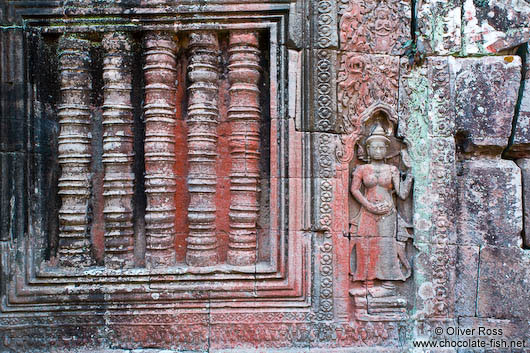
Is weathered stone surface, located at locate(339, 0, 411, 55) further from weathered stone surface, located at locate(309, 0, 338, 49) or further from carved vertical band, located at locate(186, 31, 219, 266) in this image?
carved vertical band, located at locate(186, 31, 219, 266)

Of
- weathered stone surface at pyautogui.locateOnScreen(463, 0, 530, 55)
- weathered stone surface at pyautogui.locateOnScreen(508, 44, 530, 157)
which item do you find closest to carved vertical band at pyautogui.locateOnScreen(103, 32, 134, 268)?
weathered stone surface at pyautogui.locateOnScreen(463, 0, 530, 55)

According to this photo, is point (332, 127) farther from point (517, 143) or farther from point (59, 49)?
point (59, 49)

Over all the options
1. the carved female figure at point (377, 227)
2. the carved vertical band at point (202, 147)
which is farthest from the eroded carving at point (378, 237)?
the carved vertical band at point (202, 147)

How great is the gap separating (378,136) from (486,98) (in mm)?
1159

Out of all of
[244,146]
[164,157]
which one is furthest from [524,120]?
[164,157]

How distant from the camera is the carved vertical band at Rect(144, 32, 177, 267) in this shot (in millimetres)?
3768

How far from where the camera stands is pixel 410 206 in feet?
12.7

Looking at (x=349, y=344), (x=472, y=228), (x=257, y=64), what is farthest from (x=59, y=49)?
(x=472, y=228)

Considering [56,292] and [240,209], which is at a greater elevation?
[240,209]

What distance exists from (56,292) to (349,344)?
294 centimetres

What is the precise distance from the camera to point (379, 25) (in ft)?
12.6

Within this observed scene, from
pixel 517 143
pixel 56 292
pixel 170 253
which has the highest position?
pixel 517 143

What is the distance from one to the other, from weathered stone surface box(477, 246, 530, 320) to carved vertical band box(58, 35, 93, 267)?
3.97 m

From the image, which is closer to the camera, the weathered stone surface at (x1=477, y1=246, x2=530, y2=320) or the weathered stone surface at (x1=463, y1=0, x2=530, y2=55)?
the weathered stone surface at (x1=477, y1=246, x2=530, y2=320)
